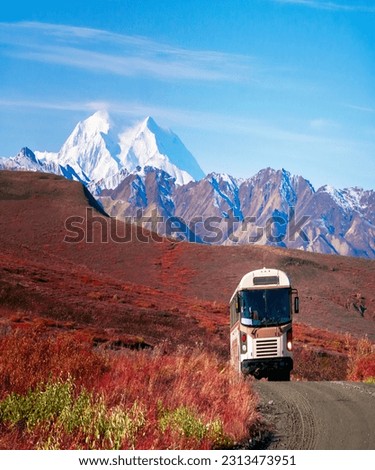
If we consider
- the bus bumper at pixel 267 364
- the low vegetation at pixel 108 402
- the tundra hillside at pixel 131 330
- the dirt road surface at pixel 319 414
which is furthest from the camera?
the bus bumper at pixel 267 364

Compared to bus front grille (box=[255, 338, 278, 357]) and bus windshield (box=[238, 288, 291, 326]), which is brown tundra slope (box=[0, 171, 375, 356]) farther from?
bus front grille (box=[255, 338, 278, 357])

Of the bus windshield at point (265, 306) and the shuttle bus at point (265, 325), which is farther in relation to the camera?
the bus windshield at point (265, 306)

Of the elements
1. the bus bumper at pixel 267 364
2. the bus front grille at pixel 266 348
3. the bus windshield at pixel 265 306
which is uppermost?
the bus windshield at pixel 265 306

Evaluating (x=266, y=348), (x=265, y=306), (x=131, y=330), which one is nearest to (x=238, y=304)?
(x=265, y=306)

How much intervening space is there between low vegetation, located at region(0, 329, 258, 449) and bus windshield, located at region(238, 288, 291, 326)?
28.9 feet

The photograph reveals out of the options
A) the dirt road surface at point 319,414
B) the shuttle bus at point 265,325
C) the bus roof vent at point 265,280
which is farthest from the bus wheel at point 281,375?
the dirt road surface at point 319,414

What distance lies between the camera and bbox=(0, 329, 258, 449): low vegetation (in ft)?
29.7

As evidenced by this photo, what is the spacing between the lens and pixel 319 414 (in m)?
13.4

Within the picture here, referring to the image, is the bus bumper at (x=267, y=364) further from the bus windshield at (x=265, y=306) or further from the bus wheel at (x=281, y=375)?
the bus windshield at (x=265, y=306)

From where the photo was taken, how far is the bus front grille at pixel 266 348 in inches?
899

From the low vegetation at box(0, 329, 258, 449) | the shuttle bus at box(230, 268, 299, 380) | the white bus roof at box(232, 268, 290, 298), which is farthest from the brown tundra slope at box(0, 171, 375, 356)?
the low vegetation at box(0, 329, 258, 449)

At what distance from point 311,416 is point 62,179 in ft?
431

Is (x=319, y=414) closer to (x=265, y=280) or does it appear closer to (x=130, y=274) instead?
(x=265, y=280)
